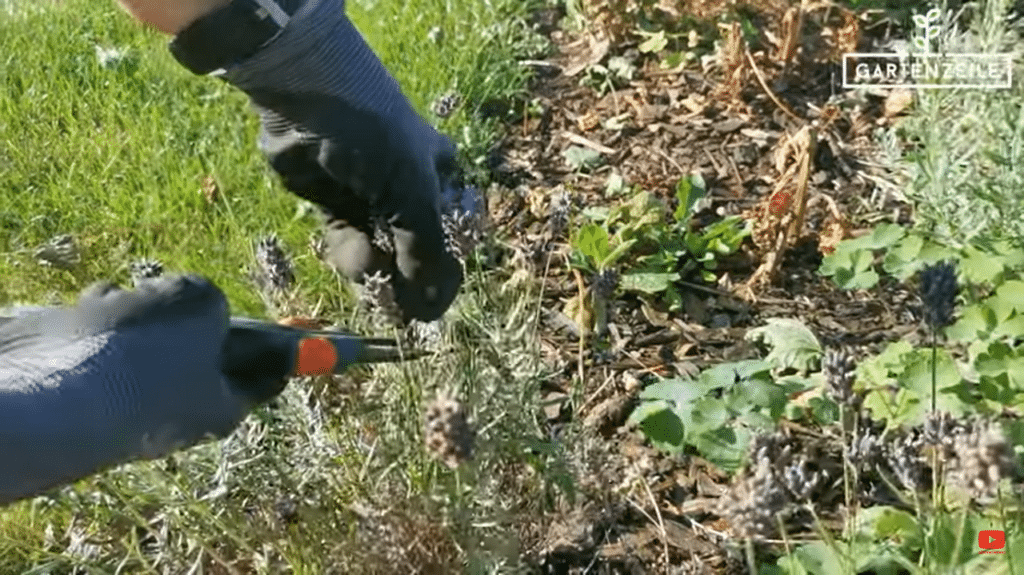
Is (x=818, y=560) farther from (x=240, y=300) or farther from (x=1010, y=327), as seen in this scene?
(x=240, y=300)

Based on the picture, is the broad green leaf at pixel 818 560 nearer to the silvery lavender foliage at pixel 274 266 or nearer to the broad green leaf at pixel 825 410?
the broad green leaf at pixel 825 410

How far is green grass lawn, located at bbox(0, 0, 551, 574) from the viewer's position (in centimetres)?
171

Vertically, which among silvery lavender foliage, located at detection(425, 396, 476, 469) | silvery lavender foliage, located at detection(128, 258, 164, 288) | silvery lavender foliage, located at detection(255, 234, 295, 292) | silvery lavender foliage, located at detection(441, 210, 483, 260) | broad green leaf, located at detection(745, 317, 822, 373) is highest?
silvery lavender foliage, located at detection(441, 210, 483, 260)

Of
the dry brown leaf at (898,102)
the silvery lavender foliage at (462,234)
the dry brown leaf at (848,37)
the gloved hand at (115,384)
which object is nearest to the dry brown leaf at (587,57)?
the dry brown leaf at (848,37)

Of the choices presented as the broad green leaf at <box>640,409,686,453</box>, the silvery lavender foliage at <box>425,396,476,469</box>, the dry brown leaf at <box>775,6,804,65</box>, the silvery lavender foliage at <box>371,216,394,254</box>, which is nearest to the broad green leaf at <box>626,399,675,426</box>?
the broad green leaf at <box>640,409,686,453</box>

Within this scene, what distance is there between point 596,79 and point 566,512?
5.04ft

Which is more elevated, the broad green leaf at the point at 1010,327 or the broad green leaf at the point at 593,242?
the broad green leaf at the point at 593,242

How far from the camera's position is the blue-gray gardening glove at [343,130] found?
181cm

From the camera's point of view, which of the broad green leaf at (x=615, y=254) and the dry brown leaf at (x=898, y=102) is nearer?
the broad green leaf at (x=615, y=254)

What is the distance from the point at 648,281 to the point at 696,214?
0.33m

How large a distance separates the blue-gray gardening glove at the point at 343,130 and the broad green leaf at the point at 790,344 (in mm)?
534

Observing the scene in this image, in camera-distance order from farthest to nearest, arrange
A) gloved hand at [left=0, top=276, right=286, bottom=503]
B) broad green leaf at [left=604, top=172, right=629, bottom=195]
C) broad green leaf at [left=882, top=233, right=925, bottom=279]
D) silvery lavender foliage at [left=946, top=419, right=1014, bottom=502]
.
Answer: broad green leaf at [left=604, top=172, right=629, bottom=195], broad green leaf at [left=882, top=233, right=925, bottom=279], gloved hand at [left=0, top=276, right=286, bottom=503], silvery lavender foliage at [left=946, top=419, right=1014, bottom=502]

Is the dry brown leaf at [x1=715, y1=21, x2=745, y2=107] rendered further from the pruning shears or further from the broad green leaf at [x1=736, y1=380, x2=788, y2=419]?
the pruning shears

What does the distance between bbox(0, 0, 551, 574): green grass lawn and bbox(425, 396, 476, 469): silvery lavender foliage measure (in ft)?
0.54
